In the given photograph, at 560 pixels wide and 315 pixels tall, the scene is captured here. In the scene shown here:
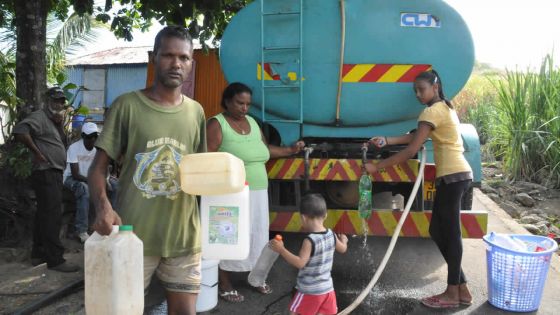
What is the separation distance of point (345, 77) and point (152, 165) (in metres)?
1.99

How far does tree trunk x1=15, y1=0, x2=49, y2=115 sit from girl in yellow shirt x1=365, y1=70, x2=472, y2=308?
11.3ft

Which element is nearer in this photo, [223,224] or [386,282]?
[223,224]

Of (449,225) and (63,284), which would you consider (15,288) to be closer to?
(63,284)

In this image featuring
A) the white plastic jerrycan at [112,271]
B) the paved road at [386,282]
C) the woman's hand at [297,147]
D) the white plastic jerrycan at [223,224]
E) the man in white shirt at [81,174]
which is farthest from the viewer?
the man in white shirt at [81,174]

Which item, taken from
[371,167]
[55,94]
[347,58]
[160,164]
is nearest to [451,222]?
[371,167]

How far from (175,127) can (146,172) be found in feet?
0.75

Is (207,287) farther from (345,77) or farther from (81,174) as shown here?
(81,174)

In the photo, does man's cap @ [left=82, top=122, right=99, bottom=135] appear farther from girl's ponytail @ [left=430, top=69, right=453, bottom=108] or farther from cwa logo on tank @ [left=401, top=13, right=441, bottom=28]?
girl's ponytail @ [left=430, top=69, right=453, bottom=108]

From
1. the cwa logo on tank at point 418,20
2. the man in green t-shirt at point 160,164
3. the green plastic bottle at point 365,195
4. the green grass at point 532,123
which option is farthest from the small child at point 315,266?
the green grass at point 532,123

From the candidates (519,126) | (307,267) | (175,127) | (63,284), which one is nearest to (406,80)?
(307,267)

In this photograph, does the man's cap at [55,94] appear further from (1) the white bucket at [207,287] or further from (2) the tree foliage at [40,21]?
(1) the white bucket at [207,287]

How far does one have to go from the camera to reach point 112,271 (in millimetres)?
1853

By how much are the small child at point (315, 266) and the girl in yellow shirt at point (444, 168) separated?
3.51ft

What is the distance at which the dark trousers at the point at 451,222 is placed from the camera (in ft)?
11.0
